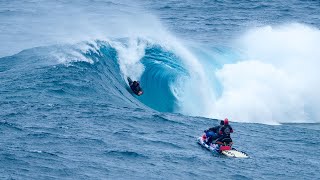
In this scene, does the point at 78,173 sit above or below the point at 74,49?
below

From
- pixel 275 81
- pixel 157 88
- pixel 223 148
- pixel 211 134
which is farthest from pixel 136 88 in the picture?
pixel 275 81

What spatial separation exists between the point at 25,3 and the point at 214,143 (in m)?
44.2

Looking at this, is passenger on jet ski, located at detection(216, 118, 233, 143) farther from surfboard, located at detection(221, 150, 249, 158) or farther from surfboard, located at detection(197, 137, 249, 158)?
surfboard, located at detection(221, 150, 249, 158)

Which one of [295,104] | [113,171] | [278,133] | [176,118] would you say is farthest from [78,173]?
[295,104]

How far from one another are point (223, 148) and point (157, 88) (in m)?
12.2

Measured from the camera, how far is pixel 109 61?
38.2m

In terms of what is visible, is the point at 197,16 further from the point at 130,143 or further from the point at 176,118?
the point at 130,143

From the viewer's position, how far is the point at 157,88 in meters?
37.9

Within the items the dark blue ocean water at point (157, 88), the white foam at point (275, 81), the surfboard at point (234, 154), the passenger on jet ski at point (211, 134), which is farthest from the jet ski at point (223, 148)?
the white foam at point (275, 81)

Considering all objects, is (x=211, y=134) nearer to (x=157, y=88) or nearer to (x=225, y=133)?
(x=225, y=133)

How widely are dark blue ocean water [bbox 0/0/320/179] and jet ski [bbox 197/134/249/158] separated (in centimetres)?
38

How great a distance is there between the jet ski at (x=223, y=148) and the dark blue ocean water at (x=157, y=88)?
38cm

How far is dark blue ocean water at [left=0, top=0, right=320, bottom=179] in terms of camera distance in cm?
2364

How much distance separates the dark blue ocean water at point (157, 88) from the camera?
23641 millimetres
